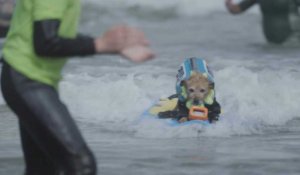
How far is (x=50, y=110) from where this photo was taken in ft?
16.5

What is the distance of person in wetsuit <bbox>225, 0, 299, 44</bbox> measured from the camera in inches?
688

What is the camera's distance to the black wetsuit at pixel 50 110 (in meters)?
4.86

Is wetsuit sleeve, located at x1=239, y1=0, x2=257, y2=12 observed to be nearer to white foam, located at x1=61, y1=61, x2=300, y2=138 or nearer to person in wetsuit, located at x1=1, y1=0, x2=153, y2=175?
white foam, located at x1=61, y1=61, x2=300, y2=138

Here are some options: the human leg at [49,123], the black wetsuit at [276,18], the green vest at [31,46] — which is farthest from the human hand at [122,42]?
the black wetsuit at [276,18]

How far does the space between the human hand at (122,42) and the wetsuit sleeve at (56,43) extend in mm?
53

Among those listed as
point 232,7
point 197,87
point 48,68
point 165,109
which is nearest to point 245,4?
point 232,7

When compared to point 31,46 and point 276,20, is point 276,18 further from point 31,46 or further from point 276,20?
point 31,46

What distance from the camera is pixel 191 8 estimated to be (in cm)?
2780

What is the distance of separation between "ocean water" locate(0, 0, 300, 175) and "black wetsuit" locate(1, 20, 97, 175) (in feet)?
10.0

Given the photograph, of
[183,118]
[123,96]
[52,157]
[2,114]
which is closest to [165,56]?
[123,96]

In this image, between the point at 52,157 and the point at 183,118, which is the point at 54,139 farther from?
the point at 183,118

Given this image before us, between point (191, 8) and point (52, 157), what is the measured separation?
901 inches

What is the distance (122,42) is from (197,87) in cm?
538

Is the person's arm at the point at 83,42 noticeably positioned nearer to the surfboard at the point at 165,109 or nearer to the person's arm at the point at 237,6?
the surfboard at the point at 165,109
